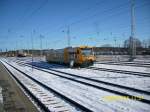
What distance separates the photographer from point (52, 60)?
49.9 m

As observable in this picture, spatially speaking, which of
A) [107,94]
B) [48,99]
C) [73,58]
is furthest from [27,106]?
[73,58]

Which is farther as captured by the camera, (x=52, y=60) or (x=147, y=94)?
(x=52, y=60)

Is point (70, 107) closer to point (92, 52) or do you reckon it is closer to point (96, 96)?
point (96, 96)

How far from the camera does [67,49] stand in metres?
38.7

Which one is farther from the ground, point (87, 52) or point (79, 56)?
point (87, 52)

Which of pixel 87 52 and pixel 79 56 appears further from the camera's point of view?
pixel 87 52

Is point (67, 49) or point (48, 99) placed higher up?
point (67, 49)

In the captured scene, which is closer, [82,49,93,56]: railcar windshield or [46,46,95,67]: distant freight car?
[46,46,95,67]: distant freight car

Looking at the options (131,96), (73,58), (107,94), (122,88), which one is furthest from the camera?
(73,58)

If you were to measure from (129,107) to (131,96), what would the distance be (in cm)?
216

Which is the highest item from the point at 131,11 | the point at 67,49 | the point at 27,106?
the point at 131,11

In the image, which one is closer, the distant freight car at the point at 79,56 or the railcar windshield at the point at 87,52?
the distant freight car at the point at 79,56

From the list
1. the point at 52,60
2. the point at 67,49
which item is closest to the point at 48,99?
the point at 67,49

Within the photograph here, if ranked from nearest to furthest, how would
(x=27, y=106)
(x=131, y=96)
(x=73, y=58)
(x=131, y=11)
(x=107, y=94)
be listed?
(x=27, y=106) → (x=131, y=96) → (x=107, y=94) → (x=73, y=58) → (x=131, y=11)
